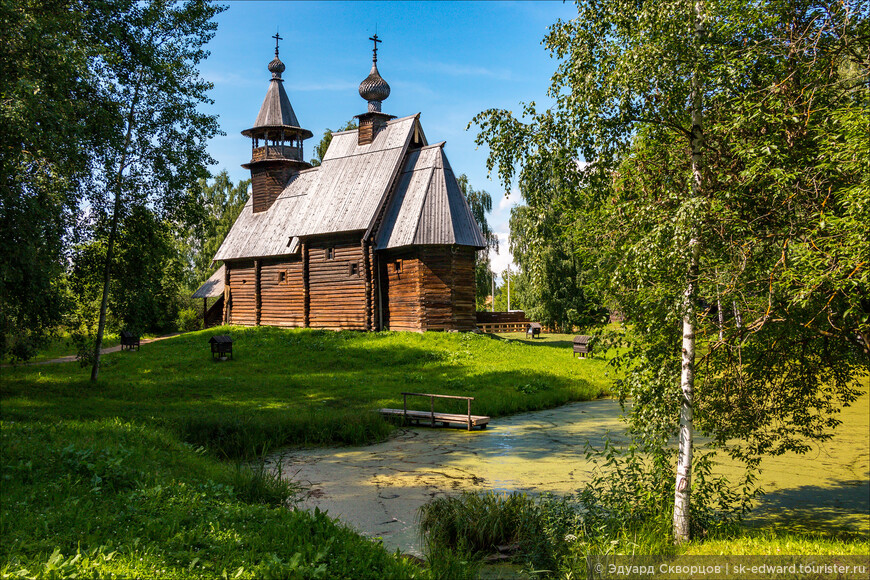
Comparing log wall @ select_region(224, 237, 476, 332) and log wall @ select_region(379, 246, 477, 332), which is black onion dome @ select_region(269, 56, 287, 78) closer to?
log wall @ select_region(224, 237, 476, 332)

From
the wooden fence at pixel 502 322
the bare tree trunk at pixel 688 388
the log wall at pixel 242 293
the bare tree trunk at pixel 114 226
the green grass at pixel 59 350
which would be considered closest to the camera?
the bare tree trunk at pixel 688 388

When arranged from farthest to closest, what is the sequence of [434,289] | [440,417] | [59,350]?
1. [59,350]
2. [434,289]
3. [440,417]

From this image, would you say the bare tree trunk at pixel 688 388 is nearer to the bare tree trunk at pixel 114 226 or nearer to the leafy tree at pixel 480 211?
the bare tree trunk at pixel 114 226

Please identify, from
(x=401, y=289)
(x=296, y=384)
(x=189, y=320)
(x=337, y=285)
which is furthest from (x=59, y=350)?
(x=296, y=384)

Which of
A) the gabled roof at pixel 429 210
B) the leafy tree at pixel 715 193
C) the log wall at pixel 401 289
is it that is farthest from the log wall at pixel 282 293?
the leafy tree at pixel 715 193

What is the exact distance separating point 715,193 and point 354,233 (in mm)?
22632

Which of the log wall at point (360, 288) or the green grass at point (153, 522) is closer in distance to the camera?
the green grass at point (153, 522)

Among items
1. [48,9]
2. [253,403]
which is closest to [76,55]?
[48,9]

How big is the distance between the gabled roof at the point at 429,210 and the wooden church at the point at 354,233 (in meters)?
0.05

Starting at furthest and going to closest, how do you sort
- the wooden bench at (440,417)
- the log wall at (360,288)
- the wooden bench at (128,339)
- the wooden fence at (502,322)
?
the wooden fence at (502,322) → the wooden bench at (128,339) → the log wall at (360,288) → the wooden bench at (440,417)

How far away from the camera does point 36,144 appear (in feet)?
37.3

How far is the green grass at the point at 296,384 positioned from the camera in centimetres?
1276

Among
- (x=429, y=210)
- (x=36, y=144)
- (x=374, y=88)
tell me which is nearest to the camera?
(x=36, y=144)

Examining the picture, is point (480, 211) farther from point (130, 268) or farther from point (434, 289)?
point (130, 268)
